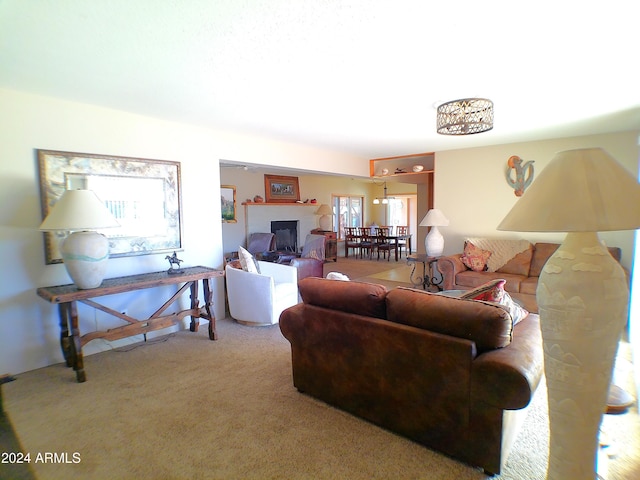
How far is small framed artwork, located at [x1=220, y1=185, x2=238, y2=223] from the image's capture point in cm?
688

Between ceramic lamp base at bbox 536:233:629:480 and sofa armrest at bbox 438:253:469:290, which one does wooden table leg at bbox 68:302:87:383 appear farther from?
sofa armrest at bbox 438:253:469:290

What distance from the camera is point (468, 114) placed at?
268 centimetres

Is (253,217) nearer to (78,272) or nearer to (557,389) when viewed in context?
(78,272)

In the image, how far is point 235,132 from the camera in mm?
4023

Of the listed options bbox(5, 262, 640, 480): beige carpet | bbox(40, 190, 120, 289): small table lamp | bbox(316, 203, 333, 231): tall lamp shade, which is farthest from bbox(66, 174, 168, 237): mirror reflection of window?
bbox(316, 203, 333, 231): tall lamp shade

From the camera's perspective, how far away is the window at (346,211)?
10.1 m

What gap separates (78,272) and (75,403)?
98 cm

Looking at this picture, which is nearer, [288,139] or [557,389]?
[557,389]

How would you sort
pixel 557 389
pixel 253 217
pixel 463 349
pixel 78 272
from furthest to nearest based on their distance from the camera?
pixel 253 217 → pixel 78 272 → pixel 463 349 → pixel 557 389

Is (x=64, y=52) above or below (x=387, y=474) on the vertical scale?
above

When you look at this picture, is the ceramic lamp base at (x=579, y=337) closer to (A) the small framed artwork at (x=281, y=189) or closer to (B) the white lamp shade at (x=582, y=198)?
(B) the white lamp shade at (x=582, y=198)

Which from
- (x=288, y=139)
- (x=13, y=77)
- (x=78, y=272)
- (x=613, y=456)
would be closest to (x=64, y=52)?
(x=13, y=77)

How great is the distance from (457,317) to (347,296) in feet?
2.22

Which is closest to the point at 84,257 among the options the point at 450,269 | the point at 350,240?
the point at 450,269
